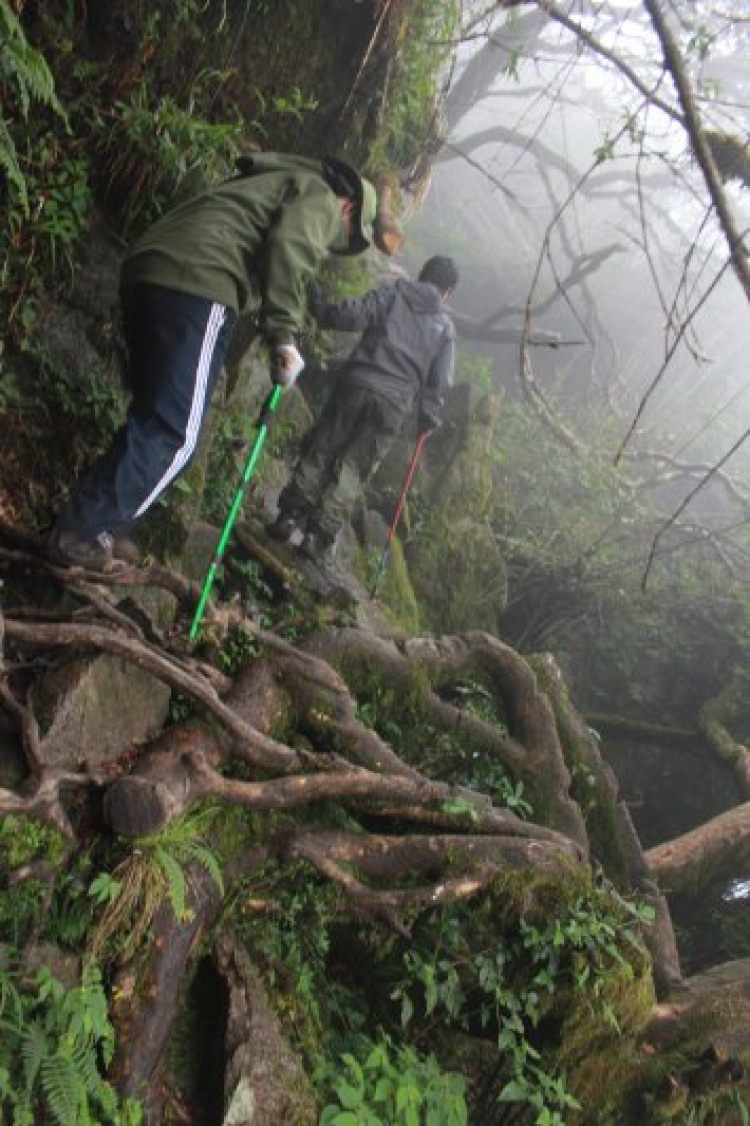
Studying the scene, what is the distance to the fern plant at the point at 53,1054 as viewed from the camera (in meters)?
2.15

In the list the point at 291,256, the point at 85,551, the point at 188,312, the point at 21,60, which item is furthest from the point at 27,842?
the point at 21,60

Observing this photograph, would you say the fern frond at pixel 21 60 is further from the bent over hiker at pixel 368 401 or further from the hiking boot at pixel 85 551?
the bent over hiker at pixel 368 401

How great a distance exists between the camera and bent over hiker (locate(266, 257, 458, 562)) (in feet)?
19.7

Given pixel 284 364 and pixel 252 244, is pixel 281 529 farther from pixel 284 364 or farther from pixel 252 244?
pixel 252 244

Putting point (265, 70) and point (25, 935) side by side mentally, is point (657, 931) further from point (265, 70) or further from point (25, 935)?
point (265, 70)

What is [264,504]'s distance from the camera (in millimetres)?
6691

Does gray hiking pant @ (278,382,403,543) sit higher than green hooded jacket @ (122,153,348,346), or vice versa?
green hooded jacket @ (122,153,348,346)

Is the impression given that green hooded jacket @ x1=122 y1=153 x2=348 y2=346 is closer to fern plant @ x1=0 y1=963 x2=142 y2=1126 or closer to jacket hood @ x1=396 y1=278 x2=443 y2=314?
jacket hood @ x1=396 y1=278 x2=443 y2=314

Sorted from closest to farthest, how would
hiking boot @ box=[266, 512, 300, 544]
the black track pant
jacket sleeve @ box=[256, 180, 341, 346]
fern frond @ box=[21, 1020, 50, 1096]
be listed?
fern frond @ box=[21, 1020, 50, 1096], the black track pant, jacket sleeve @ box=[256, 180, 341, 346], hiking boot @ box=[266, 512, 300, 544]

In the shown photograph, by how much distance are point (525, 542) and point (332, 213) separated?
7.54m

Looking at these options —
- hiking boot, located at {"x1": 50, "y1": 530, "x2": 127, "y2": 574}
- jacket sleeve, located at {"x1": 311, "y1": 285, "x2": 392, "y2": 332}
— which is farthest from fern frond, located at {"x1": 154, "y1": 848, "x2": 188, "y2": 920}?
jacket sleeve, located at {"x1": 311, "y1": 285, "x2": 392, "y2": 332}

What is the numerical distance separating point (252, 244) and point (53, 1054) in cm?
329

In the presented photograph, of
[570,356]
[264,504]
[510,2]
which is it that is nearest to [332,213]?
[510,2]

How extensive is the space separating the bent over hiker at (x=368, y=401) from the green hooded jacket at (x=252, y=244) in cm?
223
